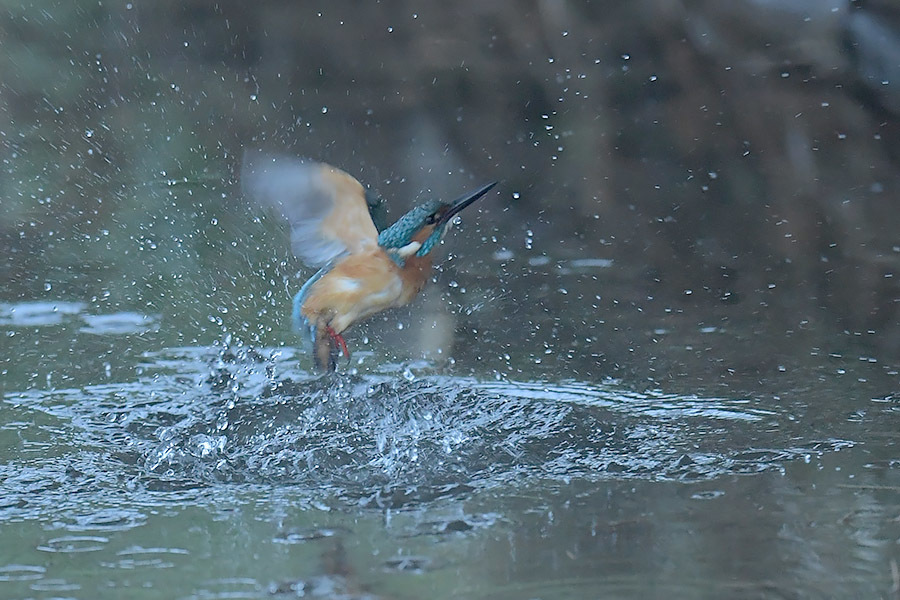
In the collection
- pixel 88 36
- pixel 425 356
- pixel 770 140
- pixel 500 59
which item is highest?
pixel 88 36

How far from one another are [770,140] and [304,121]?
222 cm

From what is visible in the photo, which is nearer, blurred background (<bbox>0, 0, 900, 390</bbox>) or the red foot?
the red foot

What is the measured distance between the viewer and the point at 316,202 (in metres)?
3.13

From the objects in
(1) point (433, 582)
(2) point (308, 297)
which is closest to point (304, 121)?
(2) point (308, 297)

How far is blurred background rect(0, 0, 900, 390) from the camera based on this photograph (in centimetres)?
390

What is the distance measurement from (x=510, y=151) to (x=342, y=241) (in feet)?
7.32

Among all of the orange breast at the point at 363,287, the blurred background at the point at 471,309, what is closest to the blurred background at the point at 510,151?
the blurred background at the point at 471,309

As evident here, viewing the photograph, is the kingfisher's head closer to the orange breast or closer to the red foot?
the orange breast

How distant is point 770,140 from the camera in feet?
16.4

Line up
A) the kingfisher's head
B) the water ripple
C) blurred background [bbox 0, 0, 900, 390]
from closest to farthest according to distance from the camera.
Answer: the water ripple, the kingfisher's head, blurred background [bbox 0, 0, 900, 390]

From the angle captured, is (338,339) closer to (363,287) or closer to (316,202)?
(363,287)

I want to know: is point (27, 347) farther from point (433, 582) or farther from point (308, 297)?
point (433, 582)

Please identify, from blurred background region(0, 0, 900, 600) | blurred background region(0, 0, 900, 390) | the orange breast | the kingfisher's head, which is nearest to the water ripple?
blurred background region(0, 0, 900, 600)

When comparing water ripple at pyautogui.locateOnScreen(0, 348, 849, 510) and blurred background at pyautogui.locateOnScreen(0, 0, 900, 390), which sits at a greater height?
blurred background at pyautogui.locateOnScreen(0, 0, 900, 390)
